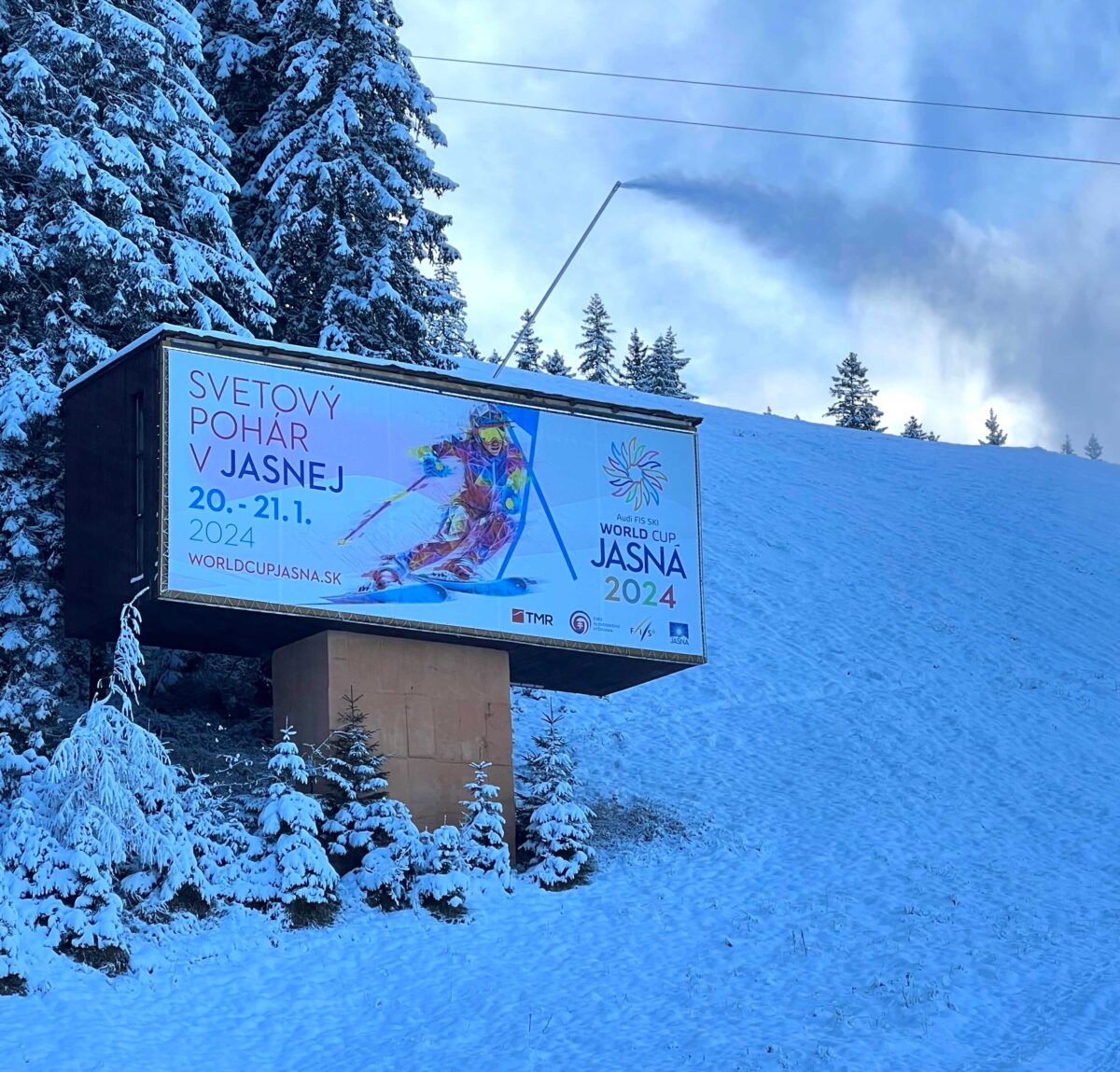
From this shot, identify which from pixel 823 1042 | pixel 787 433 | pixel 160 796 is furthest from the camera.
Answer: pixel 787 433

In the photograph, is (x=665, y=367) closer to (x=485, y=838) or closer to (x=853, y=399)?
(x=853, y=399)

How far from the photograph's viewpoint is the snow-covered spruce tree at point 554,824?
71.2 ft

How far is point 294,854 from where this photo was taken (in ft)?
64.4

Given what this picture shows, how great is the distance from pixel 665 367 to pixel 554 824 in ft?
163

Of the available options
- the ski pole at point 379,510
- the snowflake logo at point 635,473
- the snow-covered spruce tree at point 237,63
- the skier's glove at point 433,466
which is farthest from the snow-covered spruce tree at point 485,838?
the snow-covered spruce tree at point 237,63

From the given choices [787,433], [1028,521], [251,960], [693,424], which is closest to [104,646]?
[251,960]

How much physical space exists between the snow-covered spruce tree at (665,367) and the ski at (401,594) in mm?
47840

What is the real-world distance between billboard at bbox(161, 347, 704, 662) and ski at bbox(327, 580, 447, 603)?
0.7 inches

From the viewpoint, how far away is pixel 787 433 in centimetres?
5328

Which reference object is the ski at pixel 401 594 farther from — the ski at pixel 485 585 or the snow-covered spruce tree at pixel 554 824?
the snow-covered spruce tree at pixel 554 824

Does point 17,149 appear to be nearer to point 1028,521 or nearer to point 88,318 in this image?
point 88,318

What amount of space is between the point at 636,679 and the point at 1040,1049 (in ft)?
31.7

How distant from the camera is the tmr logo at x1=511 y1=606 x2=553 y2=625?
23172mm

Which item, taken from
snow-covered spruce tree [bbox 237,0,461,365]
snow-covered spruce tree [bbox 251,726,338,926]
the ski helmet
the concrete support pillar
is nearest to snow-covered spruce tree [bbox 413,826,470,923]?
snow-covered spruce tree [bbox 251,726,338,926]
